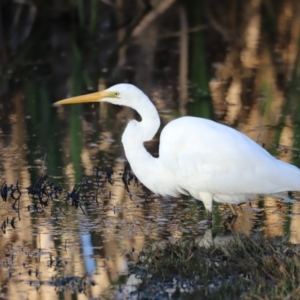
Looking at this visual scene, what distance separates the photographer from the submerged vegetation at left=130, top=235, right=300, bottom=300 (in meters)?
3.99

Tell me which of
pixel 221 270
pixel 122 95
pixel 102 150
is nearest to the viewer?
pixel 221 270

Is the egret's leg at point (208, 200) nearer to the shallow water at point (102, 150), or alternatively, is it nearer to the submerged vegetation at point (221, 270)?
the shallow water at point (102, 150)

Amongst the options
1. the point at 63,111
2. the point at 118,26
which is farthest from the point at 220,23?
the point at 63,111

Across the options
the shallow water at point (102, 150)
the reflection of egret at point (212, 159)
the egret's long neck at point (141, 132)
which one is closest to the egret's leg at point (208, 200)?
the reflection of egret at point (212, 159)

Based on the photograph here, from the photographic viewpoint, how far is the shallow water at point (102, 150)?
470cm

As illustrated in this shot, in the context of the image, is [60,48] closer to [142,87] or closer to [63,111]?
[142,87]

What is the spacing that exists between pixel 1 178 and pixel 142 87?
351 cm

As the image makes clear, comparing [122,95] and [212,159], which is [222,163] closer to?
[212,159]

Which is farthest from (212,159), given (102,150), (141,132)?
(102,150)

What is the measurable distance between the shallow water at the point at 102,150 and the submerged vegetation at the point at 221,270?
0.19 meters

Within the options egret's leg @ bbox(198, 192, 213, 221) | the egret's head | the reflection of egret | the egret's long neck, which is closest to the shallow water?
egret's leg @ bbox(198, 192, 213, 221)

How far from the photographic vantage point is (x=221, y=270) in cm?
425

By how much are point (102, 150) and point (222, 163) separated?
2270 mm

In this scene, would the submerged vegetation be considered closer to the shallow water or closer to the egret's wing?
the shallow water
